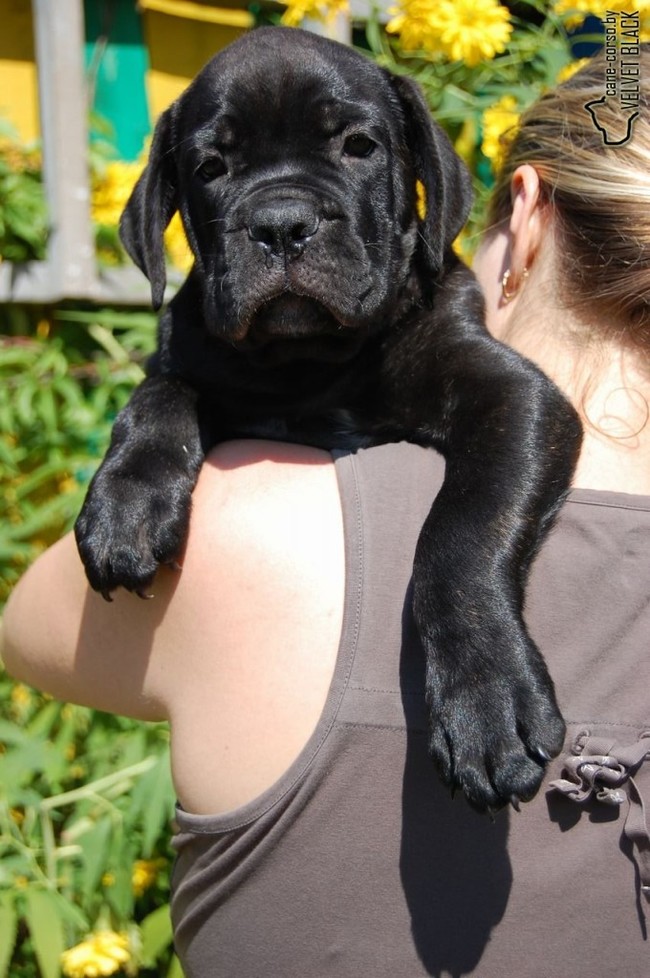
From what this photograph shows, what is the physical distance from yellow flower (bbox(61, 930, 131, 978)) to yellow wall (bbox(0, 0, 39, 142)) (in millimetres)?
2852

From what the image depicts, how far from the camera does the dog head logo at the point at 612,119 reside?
6.72 feet

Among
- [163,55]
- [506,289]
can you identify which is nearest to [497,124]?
[506,289]

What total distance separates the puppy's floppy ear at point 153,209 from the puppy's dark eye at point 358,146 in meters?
0.44

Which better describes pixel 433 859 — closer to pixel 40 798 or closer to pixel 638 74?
pixel 638 74

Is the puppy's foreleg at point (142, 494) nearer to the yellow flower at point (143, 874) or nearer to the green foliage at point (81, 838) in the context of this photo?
the green foliage at point (81, 838)

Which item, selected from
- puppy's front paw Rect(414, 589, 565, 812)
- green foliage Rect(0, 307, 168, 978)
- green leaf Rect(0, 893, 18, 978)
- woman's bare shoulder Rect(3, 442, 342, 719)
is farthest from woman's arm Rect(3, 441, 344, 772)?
green leaf Rect(0, 893, 18, 978)

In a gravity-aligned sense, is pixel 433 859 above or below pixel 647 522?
below

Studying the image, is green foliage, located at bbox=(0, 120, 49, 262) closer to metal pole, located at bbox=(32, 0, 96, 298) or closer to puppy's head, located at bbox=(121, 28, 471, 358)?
metal pole, located at bbox=(32, 0, 96, 298)

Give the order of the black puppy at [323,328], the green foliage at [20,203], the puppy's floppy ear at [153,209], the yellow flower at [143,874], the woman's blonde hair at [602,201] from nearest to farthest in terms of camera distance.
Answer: the black puppy at [323,328], the woman's blonde hair at [602,201], the puppy's floppy ear at [153,209], the yellow flower at [143,874], the green foliage at [20,203]

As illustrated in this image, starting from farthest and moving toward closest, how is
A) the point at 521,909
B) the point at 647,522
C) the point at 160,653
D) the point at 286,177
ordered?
the point at 286,177 < the point at 160,653 < the point at 647,522 < the point at 521,909

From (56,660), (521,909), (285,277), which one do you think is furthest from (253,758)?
(285,277)

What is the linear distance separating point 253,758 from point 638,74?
1430 mm

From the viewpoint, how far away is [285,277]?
210 cm

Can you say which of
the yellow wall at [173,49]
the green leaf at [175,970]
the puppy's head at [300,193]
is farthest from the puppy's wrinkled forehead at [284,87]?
the yellow wall at [173,49]
